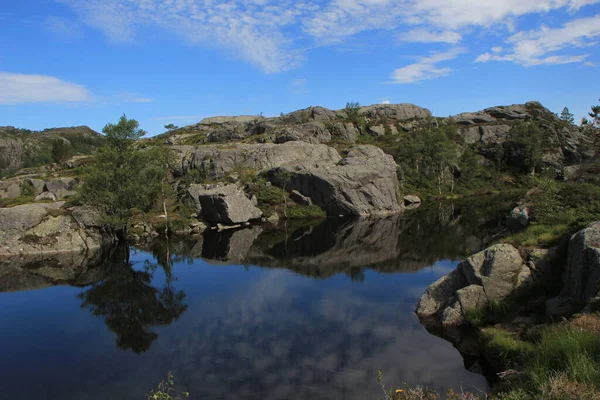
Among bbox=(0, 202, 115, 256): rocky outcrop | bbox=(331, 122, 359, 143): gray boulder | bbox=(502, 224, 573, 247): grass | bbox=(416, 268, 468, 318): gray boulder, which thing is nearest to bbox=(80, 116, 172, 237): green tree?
bbox=(0, 202, 115, 256): rocky outcrop

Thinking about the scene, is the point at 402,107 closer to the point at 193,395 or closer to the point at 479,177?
the point at 479,177

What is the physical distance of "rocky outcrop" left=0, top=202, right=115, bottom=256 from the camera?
49.5 metres

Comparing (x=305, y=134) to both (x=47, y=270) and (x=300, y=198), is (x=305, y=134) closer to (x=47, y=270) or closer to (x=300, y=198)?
(x=300, y=198)

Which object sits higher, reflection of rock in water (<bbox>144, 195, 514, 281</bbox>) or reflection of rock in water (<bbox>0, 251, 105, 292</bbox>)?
reflection of rock in water (<bbox>144, 195, 514, 281</bbox>)

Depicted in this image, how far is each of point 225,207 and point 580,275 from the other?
54435mm

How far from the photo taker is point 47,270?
139 ft


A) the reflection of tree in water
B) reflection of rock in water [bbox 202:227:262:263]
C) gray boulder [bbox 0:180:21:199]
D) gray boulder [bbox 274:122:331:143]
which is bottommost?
the reflection of tree in water

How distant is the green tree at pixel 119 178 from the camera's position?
5338 cm

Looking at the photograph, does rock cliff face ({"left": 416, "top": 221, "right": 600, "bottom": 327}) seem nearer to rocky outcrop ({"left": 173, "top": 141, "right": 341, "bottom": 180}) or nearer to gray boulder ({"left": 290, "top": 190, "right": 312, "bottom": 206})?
gray boulder ({"left": 290, "top": 190, "right": 312, "bottom": 206})

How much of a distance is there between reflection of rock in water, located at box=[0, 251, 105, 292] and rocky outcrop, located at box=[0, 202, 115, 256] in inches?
72.7

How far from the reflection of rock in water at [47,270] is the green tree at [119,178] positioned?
6.63m

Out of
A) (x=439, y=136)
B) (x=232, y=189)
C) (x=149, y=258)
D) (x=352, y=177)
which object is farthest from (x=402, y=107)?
(x=149, y=258)

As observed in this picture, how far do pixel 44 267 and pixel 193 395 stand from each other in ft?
115

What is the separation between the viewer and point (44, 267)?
43.7 meters
